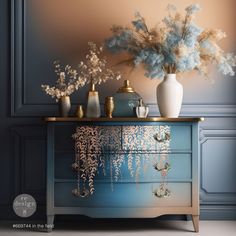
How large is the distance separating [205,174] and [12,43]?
1.35 meters

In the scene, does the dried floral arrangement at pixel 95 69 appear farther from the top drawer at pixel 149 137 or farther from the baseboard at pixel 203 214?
the baseboard at pixel 203 214

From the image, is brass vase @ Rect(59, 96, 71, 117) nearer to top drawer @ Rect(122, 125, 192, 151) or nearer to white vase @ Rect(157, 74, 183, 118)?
top drawer @ Rect(122, 125, 192, 151)

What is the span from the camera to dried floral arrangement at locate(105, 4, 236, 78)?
2.55 meters

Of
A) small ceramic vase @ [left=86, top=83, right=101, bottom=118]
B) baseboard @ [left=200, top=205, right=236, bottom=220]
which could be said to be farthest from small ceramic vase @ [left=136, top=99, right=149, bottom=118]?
baseboard @ [left=200, top=205, right=236, bottom=220]

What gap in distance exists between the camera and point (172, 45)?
2576 millimetres

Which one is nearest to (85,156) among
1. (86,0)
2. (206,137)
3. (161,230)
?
(161,230)

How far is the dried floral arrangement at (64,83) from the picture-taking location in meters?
2.67

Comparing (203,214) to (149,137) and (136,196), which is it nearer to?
(136,196)

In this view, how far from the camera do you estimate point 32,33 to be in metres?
2.90

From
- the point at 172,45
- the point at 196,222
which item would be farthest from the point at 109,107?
the point at 196,222

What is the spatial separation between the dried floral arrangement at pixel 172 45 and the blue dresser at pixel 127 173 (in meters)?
0.33

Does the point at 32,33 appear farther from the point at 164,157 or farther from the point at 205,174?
the point at 205,174

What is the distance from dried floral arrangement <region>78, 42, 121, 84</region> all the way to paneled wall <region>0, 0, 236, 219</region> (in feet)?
0.17

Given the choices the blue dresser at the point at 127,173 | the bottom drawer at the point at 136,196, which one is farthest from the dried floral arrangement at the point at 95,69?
the bottom drawer at the point at 136,196
